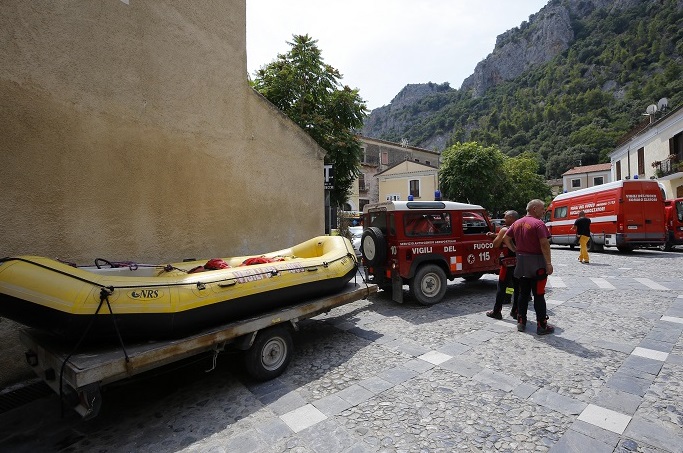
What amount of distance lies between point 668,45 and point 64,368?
315ft

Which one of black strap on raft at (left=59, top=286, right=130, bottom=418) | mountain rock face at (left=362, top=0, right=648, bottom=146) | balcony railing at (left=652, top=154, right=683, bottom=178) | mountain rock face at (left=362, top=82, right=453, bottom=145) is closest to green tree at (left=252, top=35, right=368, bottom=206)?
black strap on raft at (left=59, top=286, right=130, bottom=418)

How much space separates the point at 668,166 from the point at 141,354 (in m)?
27.3

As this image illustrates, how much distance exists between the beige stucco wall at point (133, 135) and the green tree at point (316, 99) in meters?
2.86

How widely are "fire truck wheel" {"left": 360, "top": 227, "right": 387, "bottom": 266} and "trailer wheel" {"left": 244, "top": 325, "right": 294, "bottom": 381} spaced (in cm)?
289

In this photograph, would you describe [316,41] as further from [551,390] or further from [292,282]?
[551,390]

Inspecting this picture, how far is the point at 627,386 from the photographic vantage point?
3297 mm

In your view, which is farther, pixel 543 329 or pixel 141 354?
pixel 543 329

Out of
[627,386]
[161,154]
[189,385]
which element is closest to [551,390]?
[627,386]

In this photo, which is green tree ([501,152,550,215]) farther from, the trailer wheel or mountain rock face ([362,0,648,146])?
mountain rock face ([362,0,648,146])

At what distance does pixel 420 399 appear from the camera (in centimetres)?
324

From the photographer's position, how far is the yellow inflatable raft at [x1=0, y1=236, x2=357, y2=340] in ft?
8.63

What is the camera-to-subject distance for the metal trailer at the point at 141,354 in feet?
8.39

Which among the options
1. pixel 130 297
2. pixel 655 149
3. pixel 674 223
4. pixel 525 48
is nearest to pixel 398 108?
pixel 525 48

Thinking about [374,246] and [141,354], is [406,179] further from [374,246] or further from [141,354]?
[141,354]
